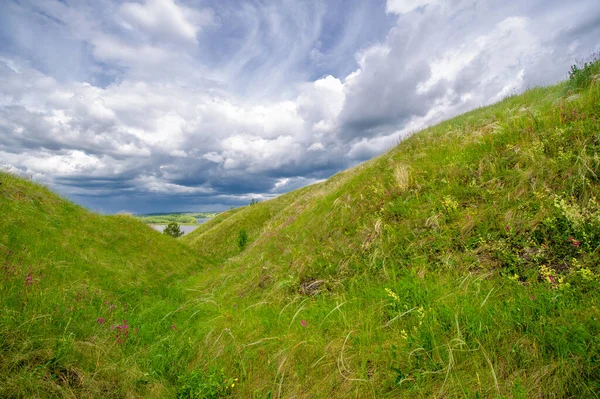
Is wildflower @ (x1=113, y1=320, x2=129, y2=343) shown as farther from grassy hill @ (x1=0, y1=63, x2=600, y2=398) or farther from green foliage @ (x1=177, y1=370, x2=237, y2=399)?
green foliage @ (x1=177, y1=370, x2=237, y2=399)

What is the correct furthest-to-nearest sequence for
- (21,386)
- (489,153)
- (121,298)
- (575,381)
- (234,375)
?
(121,298) < (489,153) < (234,375) < (21,386) < (575,381)

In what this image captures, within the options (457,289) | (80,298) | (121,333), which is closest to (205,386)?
(121,333)

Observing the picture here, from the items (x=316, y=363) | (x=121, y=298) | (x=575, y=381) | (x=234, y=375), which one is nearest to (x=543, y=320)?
(x=575, y=381)

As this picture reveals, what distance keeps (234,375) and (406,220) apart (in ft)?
15.8

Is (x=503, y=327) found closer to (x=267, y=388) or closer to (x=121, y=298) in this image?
(x=267, y=388)

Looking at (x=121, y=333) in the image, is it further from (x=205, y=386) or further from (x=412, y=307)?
(x=412, y=307)

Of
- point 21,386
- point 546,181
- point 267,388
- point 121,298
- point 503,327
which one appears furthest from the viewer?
point 121,298

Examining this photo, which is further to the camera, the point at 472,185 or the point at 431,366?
the point at 472,185

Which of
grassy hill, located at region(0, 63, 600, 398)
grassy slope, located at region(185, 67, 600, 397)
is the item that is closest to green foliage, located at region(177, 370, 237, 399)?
grassy hill, located at region(0, 63, 600, 398)

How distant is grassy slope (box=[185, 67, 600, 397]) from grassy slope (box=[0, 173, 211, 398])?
1223 millimetres

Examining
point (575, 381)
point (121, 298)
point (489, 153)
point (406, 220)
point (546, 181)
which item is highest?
point (489, 153)

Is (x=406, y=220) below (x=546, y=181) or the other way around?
below

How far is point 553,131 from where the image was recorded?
244 inches

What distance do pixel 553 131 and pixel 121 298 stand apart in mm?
13639
